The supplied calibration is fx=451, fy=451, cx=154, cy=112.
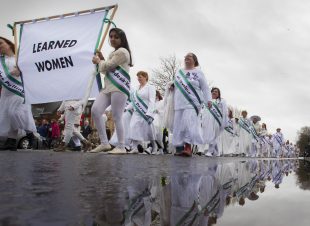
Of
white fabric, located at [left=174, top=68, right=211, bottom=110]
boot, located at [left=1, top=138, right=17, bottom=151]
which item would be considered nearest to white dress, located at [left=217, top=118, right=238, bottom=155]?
white fabric, located at [left=174, top=68, right=211, bottom=110]

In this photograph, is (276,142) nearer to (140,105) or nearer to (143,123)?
(143,123)

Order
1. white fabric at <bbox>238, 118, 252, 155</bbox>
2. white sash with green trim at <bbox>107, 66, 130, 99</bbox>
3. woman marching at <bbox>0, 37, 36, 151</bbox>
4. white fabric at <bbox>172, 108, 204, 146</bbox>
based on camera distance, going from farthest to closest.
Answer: white fabric at <bbox>238, 118, 252, 155</bbox>
white fabric at <bbox>172, 108, 204, 146</bbox>
woman marching at <bbox>0, 37, 36, 151</bbox>
white sash with green trim at <bbox>107, 66, 130, 99</bbox>

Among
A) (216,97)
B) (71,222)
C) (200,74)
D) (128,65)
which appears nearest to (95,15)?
(128,65)

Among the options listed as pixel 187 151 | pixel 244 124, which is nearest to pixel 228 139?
pixel 244 124

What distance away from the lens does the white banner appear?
24.0 feet

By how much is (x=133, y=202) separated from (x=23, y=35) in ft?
23.3

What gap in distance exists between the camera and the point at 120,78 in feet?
22.6

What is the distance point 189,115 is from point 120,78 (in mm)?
1715

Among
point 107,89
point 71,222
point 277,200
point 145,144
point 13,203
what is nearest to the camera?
point 71,222

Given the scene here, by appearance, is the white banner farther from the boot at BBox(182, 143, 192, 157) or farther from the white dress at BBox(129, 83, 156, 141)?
the white dress at BBox(129, 83, 156, 141)

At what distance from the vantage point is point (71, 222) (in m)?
1.16

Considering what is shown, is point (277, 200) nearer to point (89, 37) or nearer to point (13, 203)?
point (13, 203)

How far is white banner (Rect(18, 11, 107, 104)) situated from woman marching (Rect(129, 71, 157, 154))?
278 cm

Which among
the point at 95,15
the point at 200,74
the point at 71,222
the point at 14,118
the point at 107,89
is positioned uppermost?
the point at 95,15
